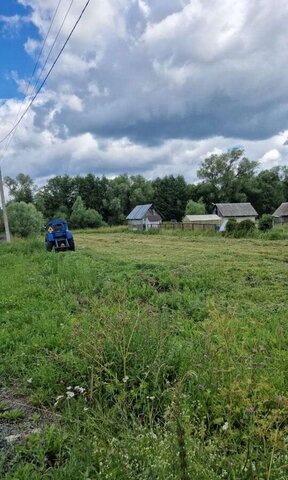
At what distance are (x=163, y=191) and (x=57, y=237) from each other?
174ft

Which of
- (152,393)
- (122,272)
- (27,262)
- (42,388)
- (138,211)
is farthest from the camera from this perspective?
(138,211)

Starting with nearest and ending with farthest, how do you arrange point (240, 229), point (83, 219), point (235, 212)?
point (240, 229)
point (235, 212)
point (83, 219)

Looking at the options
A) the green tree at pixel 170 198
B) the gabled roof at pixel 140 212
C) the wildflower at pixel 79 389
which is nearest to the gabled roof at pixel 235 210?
the gabled roof at pixel 140 212

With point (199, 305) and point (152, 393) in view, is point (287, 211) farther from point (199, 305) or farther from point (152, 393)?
point (152, 393)

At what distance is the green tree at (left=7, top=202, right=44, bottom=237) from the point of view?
3788 centimetres

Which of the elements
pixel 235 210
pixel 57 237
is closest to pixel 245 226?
pixel 57 237

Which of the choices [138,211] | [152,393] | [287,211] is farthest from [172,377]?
[138,211]

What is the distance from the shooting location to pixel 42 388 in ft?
9.68

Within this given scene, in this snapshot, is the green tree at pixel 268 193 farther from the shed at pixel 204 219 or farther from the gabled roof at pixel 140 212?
the gabled roof at pixel 140 212

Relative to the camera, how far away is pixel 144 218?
52.1 metres

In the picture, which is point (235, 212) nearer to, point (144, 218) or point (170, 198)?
point (144, 218)

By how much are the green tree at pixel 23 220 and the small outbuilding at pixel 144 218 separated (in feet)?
52.5

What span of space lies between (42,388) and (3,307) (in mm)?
2942

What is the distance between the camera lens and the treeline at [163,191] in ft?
207
